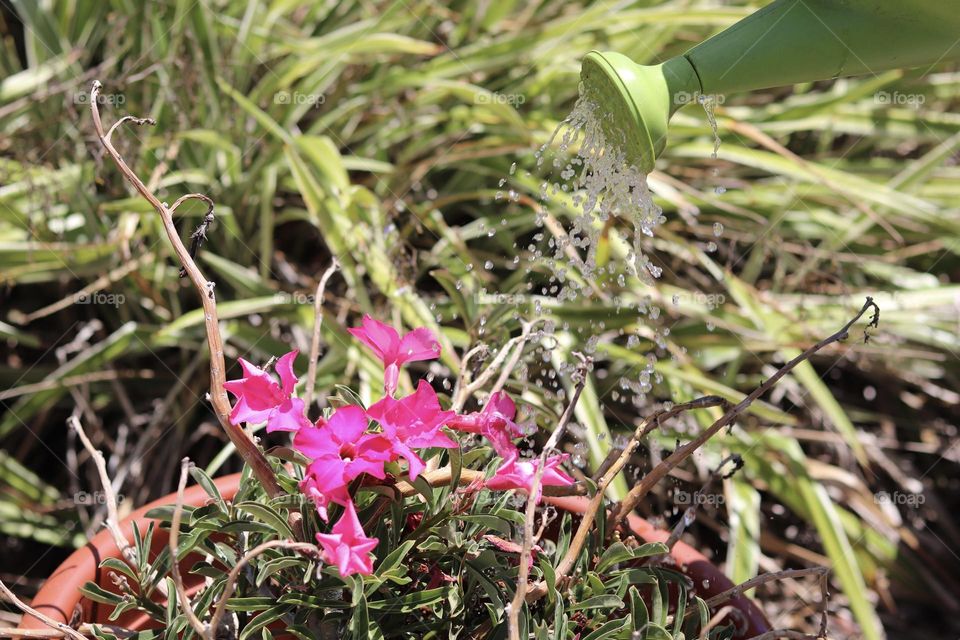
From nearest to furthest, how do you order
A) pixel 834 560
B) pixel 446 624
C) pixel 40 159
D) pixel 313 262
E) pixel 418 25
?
1. pixel 446 624
2. pixel 834 560
3. pixel 40 159
4. pixel 313 262
5. pixel 418 25

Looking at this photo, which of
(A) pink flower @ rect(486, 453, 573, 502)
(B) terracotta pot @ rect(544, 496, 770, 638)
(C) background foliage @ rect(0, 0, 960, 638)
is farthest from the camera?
(C) background foliage @ rect(0, 0, 960, 638)

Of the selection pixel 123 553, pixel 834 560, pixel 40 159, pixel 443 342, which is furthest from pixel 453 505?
pixel 40 159

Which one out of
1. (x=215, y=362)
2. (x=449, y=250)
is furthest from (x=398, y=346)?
(x=449, y=250)

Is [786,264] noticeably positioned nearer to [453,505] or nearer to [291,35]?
[291,35]

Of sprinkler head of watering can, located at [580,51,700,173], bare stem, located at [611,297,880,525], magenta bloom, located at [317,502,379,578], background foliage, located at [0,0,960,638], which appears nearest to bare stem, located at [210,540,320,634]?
magenta bloom, located at [317,502,379,578]

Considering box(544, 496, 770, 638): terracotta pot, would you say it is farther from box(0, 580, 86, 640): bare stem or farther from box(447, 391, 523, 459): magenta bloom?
box(0, 580, 86, 640): bare stem

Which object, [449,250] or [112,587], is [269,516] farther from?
[449,250]
